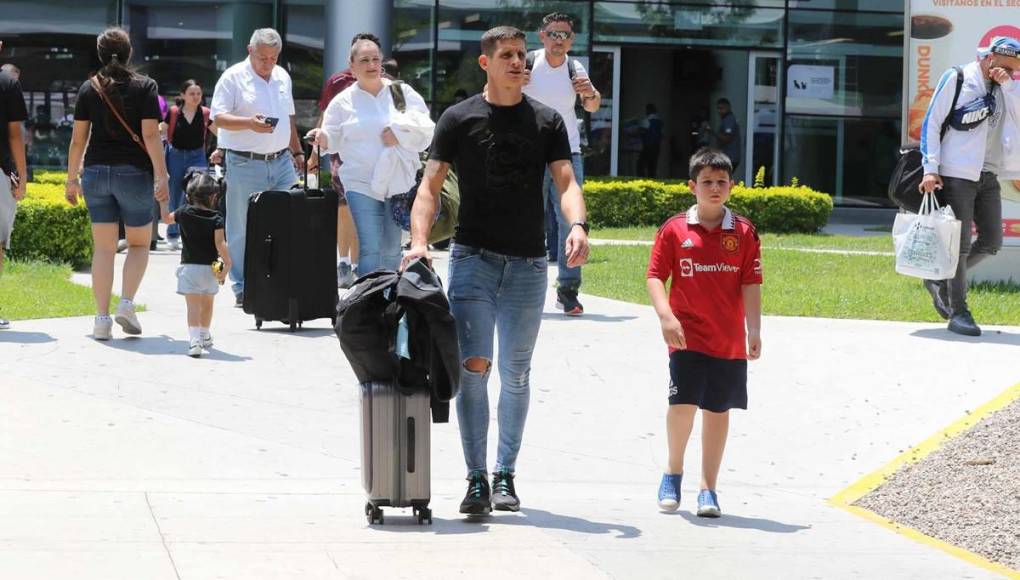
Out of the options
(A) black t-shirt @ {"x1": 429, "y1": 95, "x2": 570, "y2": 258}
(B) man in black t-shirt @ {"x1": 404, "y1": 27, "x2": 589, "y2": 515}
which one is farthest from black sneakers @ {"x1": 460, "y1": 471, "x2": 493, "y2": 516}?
(A) black t-shirt @ {"x1": 429, "y1": 95, "x2": 570, "y2": 258}

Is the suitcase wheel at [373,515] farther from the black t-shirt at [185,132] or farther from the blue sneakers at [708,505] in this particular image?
the black t-shirt at [185,132]

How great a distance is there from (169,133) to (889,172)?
13348mm

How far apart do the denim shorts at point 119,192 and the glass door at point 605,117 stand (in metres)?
15.2

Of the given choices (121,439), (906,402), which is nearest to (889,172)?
(906,402)

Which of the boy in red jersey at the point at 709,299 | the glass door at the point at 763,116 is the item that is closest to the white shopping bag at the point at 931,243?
the boy in red jersey at the point at 709,299

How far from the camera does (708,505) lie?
648 cm

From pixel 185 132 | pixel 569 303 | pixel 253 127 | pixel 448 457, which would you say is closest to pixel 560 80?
pixel 569 303

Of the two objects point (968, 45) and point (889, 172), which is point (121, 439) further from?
point (889, 172)

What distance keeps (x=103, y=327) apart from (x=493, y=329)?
4.36 metres

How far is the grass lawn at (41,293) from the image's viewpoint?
11.1 m

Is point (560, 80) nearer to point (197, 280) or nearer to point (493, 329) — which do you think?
point (197, 280)

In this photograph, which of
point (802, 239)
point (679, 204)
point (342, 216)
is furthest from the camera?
point (679, 204)

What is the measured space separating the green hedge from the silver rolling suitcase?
1454cm

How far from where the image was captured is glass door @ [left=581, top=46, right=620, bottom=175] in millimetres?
25000
